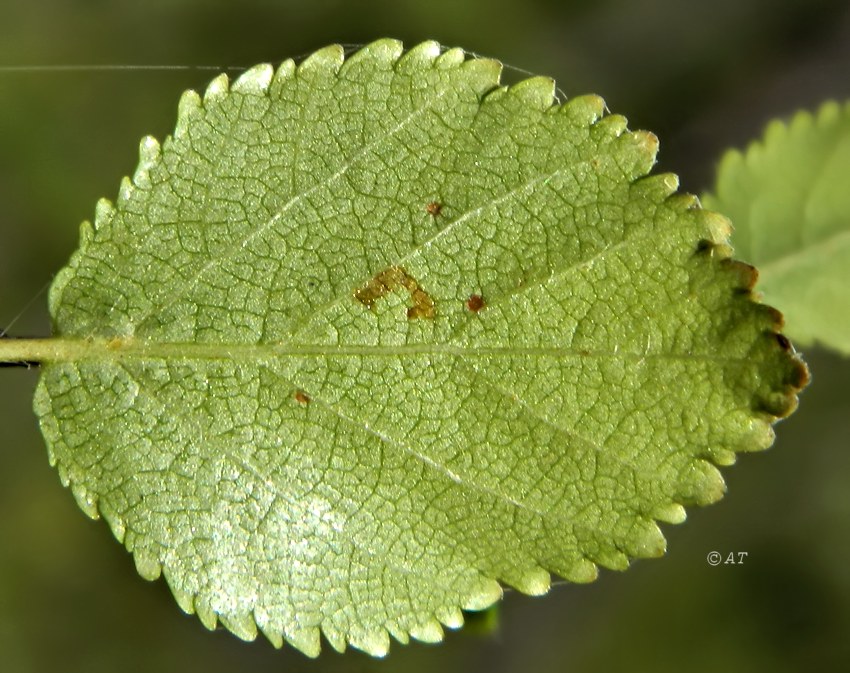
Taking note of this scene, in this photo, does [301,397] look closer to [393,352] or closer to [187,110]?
[393,352]

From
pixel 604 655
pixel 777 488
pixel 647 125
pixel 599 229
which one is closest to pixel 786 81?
pixel 647 125

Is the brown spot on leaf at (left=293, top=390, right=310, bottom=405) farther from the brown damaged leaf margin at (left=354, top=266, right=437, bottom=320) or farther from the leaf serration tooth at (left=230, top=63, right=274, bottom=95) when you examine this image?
the leaf serration tooth at (left=230, top=63, right=274, bottom=95)

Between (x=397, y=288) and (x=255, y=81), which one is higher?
(x=255, y=81)

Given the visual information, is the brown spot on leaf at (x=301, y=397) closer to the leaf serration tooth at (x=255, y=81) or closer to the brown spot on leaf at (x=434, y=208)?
the brown spot on leaf at (x=434, y=208)

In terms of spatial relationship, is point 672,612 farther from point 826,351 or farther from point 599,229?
point 599,229

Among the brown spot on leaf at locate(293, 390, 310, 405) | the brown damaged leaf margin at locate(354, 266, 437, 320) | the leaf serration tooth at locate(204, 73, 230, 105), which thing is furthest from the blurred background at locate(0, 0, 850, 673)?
the brown spot on leaf at locate(293, 390, 310, 405)

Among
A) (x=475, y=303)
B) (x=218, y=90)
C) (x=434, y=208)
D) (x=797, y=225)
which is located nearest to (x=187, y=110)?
(x=218, y=90)

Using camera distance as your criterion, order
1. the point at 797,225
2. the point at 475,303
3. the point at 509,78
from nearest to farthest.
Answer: the point at 475,303 < the point at 797,225 < the point at 509,78

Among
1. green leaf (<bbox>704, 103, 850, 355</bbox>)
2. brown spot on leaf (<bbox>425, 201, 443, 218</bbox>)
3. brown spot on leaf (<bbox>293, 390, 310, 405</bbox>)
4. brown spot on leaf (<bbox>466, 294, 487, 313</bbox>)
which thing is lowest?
brown spot on leaf (<bbox>293, 390, 310, 405</bbox>)
